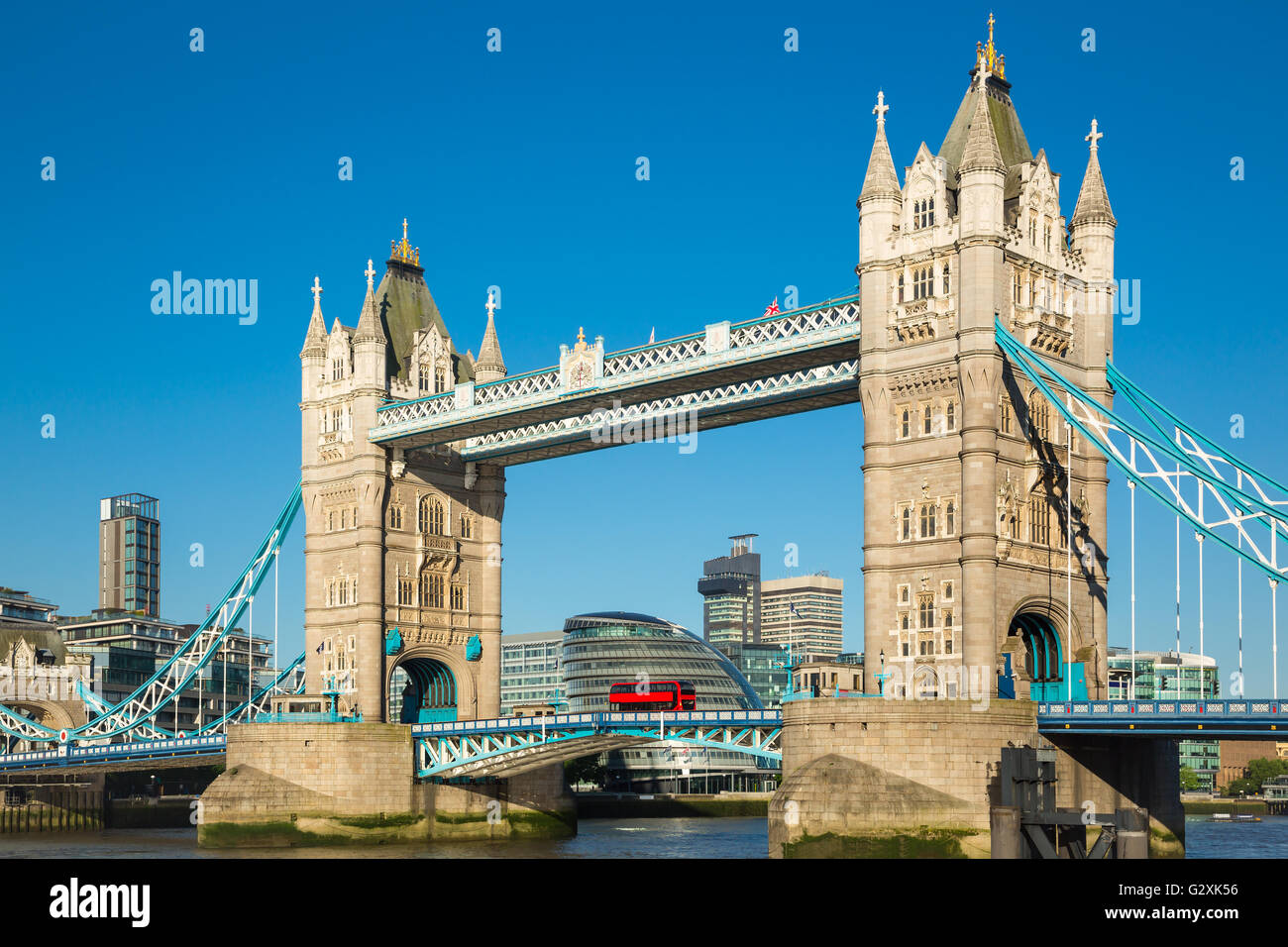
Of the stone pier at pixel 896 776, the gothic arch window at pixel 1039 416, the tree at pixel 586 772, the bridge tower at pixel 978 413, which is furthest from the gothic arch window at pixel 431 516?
the tree at pixel 586 772

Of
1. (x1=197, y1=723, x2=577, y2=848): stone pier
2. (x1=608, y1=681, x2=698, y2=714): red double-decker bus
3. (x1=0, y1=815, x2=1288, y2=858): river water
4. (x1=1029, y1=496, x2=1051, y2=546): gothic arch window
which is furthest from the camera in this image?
(x1=608, y1=681, x2=698, y2=714): red double-decker bus

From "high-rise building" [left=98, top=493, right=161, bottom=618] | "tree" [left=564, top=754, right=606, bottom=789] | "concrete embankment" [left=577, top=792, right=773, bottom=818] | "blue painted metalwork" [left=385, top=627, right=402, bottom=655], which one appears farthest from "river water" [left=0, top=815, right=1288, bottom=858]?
"high-rise building" [left=98, top=493, right=161, bottom=618]

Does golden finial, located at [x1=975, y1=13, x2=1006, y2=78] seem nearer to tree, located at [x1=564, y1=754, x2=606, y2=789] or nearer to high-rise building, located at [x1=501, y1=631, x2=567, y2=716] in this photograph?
tree, located at [x1=564, y1=754, x2=606, y2=789]

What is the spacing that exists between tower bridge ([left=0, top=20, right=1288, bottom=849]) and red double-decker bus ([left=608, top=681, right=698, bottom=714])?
2443 mm

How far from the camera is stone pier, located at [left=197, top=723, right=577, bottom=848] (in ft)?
245

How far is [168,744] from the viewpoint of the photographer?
85.9 meters

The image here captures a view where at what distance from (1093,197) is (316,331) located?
4114 cm

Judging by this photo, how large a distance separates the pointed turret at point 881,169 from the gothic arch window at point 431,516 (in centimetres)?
3146

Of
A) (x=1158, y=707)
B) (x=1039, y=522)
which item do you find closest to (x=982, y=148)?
(x=1039, y=522)

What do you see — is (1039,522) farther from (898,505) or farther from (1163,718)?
(1163,718)

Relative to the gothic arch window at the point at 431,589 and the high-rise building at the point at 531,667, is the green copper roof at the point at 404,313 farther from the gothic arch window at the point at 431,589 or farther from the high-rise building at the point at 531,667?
the high-rise building at the point at 531,667

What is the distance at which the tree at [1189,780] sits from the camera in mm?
165250

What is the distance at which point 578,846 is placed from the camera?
77.9 meters
